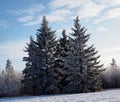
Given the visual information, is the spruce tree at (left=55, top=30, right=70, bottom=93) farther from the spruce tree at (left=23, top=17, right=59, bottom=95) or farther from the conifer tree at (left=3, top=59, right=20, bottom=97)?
the conifer tree at (left=3, top=59, right=20, bottom=97)

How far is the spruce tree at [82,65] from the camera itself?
37469mm

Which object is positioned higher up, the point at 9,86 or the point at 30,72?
the point at 30,72

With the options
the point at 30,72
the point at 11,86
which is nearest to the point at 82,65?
the point at 30,72

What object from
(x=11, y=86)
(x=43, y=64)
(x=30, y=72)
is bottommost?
(x=11, y=86)

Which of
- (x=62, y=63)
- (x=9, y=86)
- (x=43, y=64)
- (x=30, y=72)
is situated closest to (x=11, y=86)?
(x=9, y=86)

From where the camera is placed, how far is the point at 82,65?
125 feet

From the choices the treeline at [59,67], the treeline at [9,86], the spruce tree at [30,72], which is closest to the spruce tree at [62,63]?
the treeline at [59,67]

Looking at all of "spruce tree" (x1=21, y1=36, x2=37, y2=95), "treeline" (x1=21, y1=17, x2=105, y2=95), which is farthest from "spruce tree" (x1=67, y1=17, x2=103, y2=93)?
"spruce tree" (x1=21, y1=36, x2=37, y2=95)

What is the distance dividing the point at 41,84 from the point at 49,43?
6.41 m

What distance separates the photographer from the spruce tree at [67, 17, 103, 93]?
37469 mm

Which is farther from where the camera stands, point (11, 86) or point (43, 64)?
point (11, 86)

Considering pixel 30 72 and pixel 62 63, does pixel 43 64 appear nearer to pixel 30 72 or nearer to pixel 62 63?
pixel 30 72

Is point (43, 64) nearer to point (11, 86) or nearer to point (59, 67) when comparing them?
point (59, 67)

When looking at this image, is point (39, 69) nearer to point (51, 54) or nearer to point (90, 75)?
point (51, 54)
